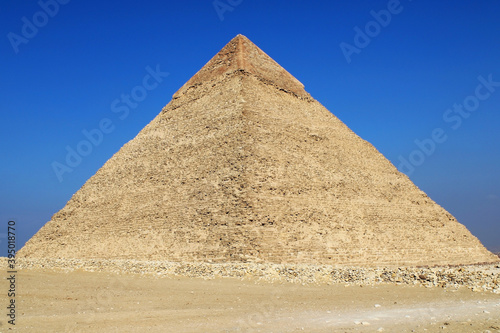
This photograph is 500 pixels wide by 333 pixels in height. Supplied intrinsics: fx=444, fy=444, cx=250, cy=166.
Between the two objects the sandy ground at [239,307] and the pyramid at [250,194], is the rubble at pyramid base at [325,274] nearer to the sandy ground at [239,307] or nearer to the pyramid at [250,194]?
the sandy ground at [239,307]

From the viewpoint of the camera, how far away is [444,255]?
75.5ft

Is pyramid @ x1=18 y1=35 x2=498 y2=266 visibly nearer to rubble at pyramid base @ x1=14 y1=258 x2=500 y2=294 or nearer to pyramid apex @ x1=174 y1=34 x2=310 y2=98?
pyramid apex @ x1=174 y1=34 x2=310 y2=98

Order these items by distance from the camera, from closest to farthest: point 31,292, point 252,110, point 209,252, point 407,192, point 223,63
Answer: point 31,292 → point 209,252 → point 252,110 → point 407,192 → point 223,63

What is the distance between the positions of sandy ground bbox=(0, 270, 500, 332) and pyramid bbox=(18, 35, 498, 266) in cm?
529

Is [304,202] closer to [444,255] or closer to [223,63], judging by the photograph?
[444,255]

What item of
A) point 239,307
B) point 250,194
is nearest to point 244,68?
point 250,194

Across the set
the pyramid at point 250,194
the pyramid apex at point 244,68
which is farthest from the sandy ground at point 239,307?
the pyramid apex at point 244,68

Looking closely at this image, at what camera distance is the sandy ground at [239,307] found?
22.8ft

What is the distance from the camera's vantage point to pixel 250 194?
65.2ft

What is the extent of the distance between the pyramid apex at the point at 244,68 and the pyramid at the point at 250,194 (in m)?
0.11

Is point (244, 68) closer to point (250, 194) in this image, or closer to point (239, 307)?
point (250, 194)

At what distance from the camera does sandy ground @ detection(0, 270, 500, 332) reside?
6.95 meters

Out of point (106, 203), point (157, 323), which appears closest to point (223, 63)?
point (106, 203)

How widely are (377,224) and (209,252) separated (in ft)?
30.2
